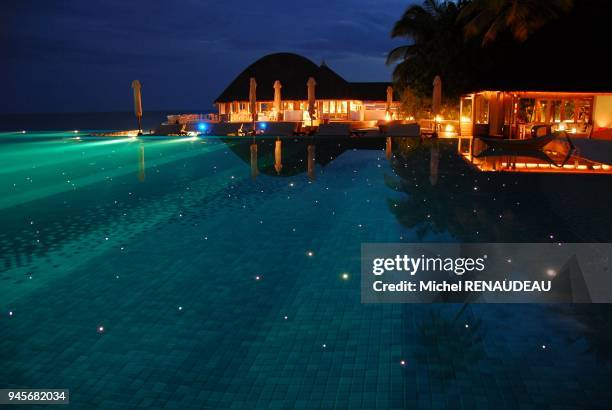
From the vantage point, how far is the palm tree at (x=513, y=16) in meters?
18.1

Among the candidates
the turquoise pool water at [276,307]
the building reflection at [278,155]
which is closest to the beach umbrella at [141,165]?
the turquoise pool water at [276,307]

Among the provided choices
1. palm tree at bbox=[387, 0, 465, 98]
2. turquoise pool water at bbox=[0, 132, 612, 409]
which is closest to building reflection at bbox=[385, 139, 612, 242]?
turquoise pool water at bbox=[0, 132, 612, 409]

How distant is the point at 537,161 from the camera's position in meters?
11.8

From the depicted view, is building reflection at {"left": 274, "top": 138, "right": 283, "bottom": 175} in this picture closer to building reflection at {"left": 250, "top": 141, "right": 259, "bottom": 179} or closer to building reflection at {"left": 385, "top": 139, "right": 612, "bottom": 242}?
building reflection at {"left": 250, "top": 141, "right": 259, "bottom": 179}

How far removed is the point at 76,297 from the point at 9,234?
2.59 meters

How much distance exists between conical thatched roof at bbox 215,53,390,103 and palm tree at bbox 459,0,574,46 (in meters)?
13.1

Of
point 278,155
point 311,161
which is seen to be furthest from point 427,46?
point 311,161

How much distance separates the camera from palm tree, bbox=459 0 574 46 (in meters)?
18.1

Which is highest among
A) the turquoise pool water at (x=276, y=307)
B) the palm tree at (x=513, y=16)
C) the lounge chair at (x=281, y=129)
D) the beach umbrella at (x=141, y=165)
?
the palm tree at (x=513, y=16)

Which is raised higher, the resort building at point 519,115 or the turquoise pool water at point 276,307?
the resort building at point 519,115

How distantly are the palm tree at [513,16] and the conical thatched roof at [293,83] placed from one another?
516 inches

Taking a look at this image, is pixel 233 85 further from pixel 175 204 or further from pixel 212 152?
pixel 175 204

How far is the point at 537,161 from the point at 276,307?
9.70 metres

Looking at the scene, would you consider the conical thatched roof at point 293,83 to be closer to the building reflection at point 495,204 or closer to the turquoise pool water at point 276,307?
the building reflection at point 495,204
